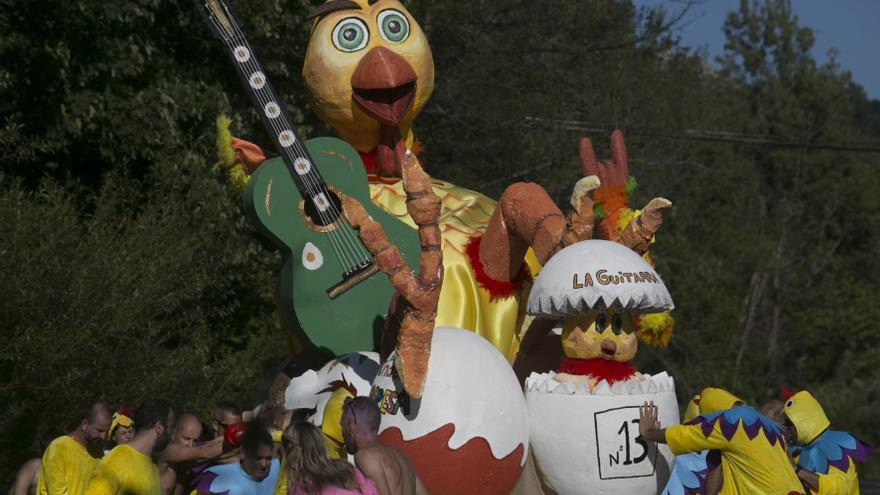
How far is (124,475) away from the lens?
20.9 ft

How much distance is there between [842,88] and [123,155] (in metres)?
25.4

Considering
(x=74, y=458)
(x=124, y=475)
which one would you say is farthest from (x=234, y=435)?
(x=74, y=458)

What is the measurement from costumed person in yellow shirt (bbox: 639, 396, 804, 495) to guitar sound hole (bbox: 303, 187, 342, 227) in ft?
6.47

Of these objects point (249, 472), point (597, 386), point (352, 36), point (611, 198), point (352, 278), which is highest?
point (352, 36)

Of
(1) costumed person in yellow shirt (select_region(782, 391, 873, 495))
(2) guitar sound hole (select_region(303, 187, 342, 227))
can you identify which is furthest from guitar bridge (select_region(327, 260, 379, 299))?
(1) costumed person in yellow shirt (select_region(782, 391, 873, 495))

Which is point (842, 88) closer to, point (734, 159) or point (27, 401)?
point (734, 159)

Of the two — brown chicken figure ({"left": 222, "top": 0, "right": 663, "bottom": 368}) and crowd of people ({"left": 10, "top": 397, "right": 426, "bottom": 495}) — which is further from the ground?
brown chicken figure ({"left": 222, "top": 0, "right": 663, "bottom": 368})

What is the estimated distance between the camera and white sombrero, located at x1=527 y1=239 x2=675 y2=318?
6.10 m

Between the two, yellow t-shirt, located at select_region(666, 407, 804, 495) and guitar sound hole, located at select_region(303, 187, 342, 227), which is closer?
yellow t-shirt, located at select_region(666, 407, 804, 495)

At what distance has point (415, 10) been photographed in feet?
51.1

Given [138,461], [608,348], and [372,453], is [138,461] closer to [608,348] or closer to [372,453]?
[372,453]

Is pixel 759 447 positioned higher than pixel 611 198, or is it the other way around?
pixel 611 198

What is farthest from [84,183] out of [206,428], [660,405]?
[660,405]

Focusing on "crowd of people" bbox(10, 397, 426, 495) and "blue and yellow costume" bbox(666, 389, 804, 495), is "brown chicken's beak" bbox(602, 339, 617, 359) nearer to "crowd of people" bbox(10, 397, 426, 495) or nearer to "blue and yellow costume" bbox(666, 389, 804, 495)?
"blue and yellow costume" bbox(666, 389, 804, 495)
